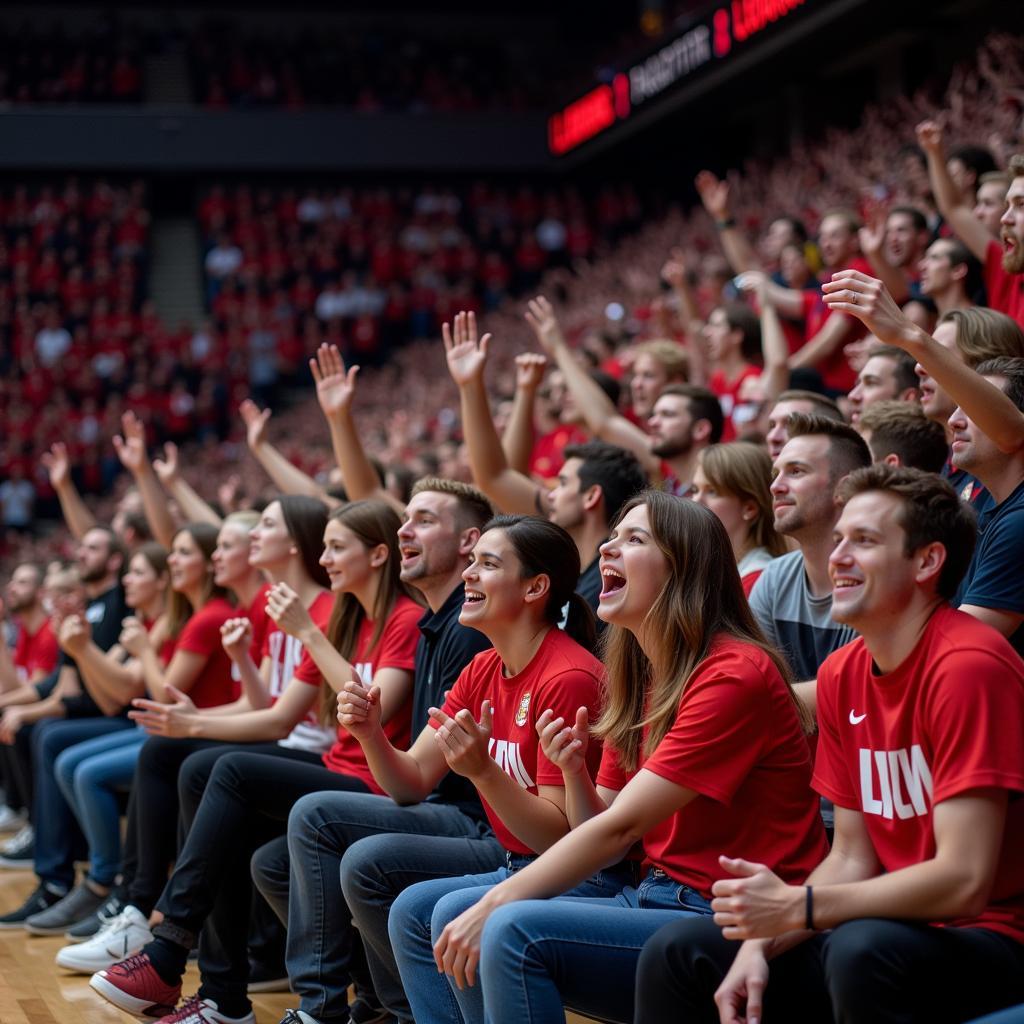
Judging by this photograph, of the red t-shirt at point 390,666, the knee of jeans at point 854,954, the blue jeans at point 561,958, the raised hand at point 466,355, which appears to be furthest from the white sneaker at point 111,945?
the knee of jeans at point 854,954

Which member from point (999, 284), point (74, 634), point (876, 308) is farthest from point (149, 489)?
point (876, 308)

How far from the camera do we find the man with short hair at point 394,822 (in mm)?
3318

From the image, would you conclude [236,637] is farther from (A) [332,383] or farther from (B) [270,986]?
(A) [332,383]

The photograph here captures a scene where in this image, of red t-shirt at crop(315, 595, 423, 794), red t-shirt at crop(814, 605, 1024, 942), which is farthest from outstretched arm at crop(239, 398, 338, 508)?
red t-shirt at crop(814, 605, 1024, 942)

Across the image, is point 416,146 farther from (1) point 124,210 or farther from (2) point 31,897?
(2) point 31,897

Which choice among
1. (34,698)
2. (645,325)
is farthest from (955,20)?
(34,698)

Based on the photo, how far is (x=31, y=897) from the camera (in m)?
5.30

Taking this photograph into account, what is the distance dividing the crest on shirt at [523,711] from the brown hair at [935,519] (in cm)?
103

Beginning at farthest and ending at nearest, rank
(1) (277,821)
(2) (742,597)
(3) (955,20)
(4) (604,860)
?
1. (3) (955,20)
2. (1) (277,821)
3. (2) (742,597)
4. (4) (604,860)

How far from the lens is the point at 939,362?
274cm

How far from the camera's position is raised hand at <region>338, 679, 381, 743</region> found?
3080 millimetres

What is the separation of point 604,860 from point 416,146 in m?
16.6

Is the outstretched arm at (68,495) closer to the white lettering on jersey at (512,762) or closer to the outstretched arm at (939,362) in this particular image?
the white lettering on jersey at (512,762)

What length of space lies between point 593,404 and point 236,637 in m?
1.75
